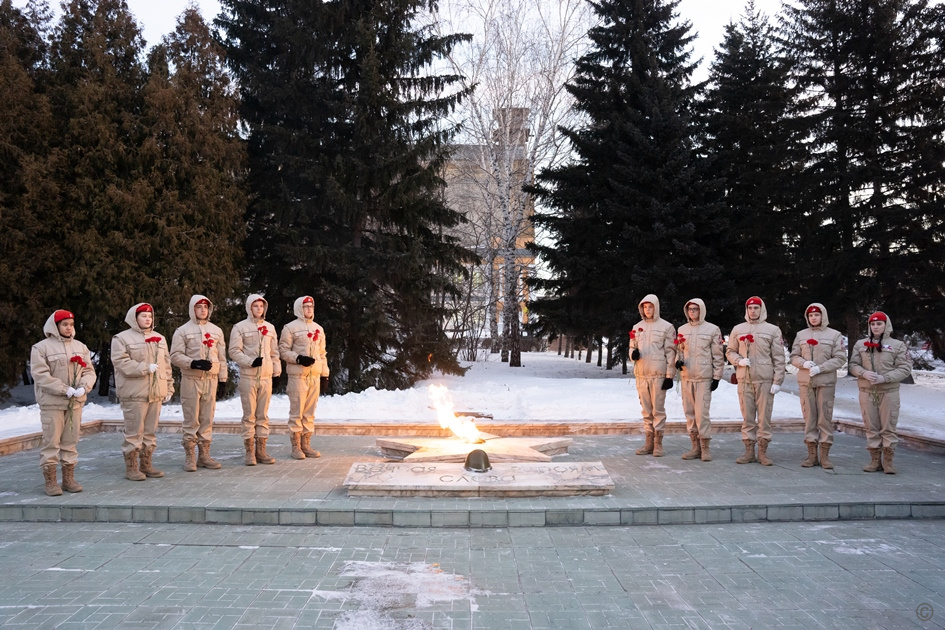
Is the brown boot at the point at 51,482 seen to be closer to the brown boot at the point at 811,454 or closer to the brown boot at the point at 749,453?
the brown boot at the point at 749,453

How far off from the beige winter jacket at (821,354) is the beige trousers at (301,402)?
21.4 feet

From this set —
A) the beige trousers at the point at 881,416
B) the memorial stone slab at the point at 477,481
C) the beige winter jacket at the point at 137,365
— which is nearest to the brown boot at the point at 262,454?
the beige winter jacket at the point at 137,365

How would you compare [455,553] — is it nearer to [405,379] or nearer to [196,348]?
[196,348]

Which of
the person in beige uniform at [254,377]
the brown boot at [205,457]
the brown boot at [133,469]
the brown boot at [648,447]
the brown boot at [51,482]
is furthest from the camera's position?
the brown boot at [648,447]

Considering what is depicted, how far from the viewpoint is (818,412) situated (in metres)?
8.33

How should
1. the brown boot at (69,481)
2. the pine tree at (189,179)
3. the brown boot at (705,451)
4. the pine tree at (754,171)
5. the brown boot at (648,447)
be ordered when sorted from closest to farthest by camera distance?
the brown boot at (69,481) < the brown boot at (705,451) < the brown boot at (648,447) < the pine tree at (189,179) < the pine tree at (754,171)

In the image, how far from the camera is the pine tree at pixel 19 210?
13.6 meters

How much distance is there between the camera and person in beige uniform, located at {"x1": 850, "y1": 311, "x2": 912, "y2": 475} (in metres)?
7.84

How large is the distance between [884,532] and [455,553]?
4056 millimetres

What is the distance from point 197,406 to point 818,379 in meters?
8.02

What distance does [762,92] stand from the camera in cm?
2156

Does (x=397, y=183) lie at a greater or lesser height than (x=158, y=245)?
greater

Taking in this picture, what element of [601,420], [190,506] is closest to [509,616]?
[190,506]

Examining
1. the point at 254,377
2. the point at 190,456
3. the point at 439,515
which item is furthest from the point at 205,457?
the point at 439,515
